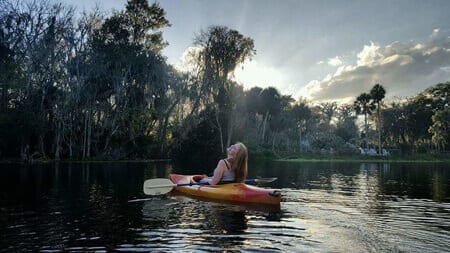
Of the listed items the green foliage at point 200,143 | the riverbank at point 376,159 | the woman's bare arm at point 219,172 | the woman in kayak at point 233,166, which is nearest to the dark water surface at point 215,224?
the woman's bare arm at point 219,172

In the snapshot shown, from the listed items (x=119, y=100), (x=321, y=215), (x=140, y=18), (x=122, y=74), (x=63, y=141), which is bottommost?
(x=321, y=215)

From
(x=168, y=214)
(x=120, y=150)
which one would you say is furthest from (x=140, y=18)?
(x=168, y=214)

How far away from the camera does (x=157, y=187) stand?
42.1 ft

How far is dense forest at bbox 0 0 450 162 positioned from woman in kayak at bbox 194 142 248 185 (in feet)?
88.9

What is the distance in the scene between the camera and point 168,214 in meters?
9.38

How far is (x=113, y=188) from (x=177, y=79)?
3307cm

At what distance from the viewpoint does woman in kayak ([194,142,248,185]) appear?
35.7ft

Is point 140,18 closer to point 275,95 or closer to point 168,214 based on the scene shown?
point 275,95

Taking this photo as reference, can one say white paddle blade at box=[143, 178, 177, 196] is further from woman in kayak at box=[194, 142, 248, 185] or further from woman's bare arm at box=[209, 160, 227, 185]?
woman's bare arm at box=[209, 160, 227, 185]

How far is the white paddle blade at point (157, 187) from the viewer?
12.6m

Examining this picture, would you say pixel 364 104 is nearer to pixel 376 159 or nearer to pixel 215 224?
pixel 376 159

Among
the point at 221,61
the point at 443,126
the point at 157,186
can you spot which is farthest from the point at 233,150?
the point at 443,126

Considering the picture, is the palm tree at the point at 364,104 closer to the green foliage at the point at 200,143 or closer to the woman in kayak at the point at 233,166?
the green foliage at the point at 200,143

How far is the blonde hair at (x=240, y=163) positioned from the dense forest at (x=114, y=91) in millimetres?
27575
